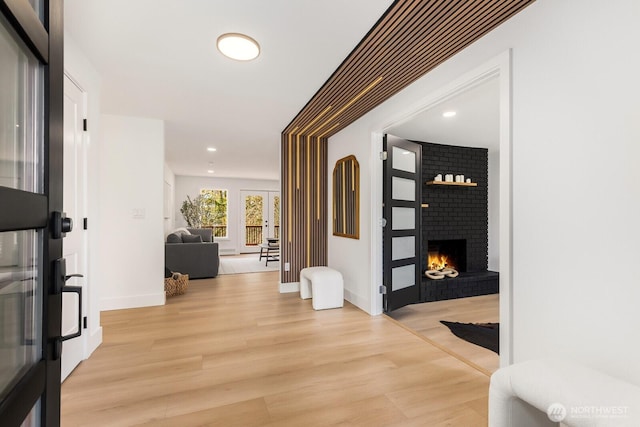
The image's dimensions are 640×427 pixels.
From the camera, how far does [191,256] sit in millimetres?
4980

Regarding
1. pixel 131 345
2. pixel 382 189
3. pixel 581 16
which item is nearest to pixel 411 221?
pixel 382 189

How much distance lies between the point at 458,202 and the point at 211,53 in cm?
399

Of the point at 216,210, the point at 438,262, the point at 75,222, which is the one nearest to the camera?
the point at 75,222

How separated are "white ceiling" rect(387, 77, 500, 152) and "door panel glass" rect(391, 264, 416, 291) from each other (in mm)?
1574

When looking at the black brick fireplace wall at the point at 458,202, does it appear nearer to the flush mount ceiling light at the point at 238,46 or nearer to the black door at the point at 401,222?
the black door at the point at 401,222

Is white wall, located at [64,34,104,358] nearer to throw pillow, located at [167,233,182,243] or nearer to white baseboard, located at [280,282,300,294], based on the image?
white baseboard, located at [280,282,300,294]

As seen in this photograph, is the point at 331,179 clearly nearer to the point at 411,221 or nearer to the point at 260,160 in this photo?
the point at 411,221

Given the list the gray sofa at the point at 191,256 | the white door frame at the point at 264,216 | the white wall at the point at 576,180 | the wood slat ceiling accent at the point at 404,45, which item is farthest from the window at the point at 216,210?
the white wall at the point at 576,180

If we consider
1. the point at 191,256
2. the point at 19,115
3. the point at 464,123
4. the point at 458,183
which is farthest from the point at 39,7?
the point at 191,256

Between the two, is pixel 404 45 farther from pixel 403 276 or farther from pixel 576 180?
pixel 403 276

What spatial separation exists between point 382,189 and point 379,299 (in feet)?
4.00

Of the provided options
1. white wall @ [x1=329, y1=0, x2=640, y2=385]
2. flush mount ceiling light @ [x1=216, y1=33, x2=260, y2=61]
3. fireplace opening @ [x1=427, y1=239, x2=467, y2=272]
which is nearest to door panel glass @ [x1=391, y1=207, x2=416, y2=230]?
fireplace opening @ [x1=427, y1=239, x2=467, y2=272]

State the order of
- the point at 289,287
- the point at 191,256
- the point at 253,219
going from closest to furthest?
the point at 289,287, the point at 191,256, the point at 253,219

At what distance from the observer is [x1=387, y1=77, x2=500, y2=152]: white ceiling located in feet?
8.96
